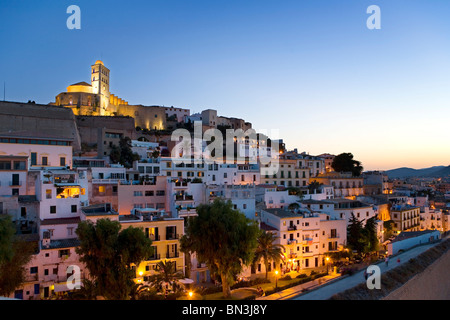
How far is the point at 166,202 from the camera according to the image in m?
29.2

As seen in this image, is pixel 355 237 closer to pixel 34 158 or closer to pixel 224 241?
pixel 224 241

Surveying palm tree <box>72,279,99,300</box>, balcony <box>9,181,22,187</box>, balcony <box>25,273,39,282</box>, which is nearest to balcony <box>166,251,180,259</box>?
palm tree <box>72,279,99,300</box>

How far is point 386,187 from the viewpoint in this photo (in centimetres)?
5731

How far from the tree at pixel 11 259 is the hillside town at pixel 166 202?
465 mm

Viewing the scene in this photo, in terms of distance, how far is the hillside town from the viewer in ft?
65.3

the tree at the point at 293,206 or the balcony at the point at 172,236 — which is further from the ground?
the tree at the point at 293,206

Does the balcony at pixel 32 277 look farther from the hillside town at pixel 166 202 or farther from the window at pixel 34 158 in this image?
the window at pixel 34 158

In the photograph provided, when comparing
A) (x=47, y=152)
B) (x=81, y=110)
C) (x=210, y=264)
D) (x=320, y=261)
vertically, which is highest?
(x=81, y=110)

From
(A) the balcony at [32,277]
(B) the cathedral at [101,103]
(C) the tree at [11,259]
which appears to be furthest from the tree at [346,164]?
(C) the tree at [11,259]

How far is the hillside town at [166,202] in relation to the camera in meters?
19.9

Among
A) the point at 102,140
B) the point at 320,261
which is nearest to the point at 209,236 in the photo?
the point at 320,261

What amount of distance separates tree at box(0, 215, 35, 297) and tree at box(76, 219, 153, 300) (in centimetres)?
309
